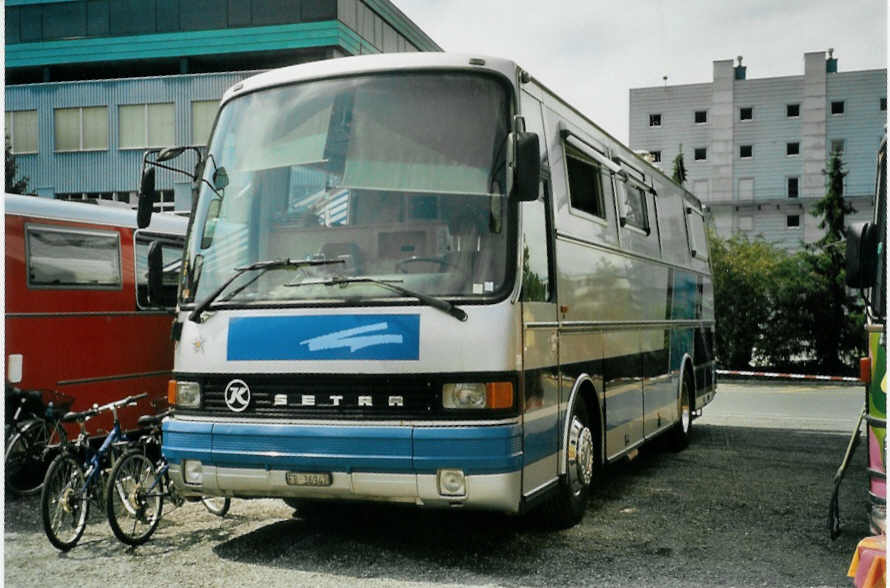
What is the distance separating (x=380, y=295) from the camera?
641 cm

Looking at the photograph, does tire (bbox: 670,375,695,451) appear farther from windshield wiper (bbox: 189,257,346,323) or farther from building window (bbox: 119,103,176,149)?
building window (bbox: 119,103,176,149)

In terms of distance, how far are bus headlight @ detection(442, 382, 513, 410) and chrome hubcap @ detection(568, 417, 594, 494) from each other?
4.80 feet

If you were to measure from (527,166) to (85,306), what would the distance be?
19.2 ft

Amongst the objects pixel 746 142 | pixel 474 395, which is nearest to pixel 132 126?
pixel 474 395

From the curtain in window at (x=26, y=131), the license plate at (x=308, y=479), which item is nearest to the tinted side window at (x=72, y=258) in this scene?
the license plate at (x=308, y=479)

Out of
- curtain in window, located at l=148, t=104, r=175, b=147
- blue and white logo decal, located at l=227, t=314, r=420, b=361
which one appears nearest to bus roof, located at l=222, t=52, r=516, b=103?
blue and white logo decal, located at l=227, t=314, r=420, b=361

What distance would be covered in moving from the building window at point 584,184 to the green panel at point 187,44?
27695 mm

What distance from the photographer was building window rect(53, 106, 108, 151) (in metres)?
37.7

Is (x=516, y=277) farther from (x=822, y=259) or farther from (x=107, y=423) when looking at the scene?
(x=822, y=259)

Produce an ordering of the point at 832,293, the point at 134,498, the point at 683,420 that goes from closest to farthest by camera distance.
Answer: the point at 134,498 < the point at 683,420 < the point at 832,293

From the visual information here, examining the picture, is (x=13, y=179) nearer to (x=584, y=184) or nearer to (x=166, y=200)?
(x=166, y=200)

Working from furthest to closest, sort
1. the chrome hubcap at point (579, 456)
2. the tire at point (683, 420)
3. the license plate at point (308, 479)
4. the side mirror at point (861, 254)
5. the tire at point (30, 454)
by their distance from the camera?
the tire at point (683, 420) < the tire at point (30, 454) < the chrome hubcap at point (579, 456) < the license plate at point (308, 479) < the side mirror at point (861, 254)

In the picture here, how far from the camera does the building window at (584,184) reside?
316 inches

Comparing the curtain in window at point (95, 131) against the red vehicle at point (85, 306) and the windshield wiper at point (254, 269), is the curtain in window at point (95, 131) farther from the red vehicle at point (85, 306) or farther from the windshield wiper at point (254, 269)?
the windshield wiper at point (254, 269)
